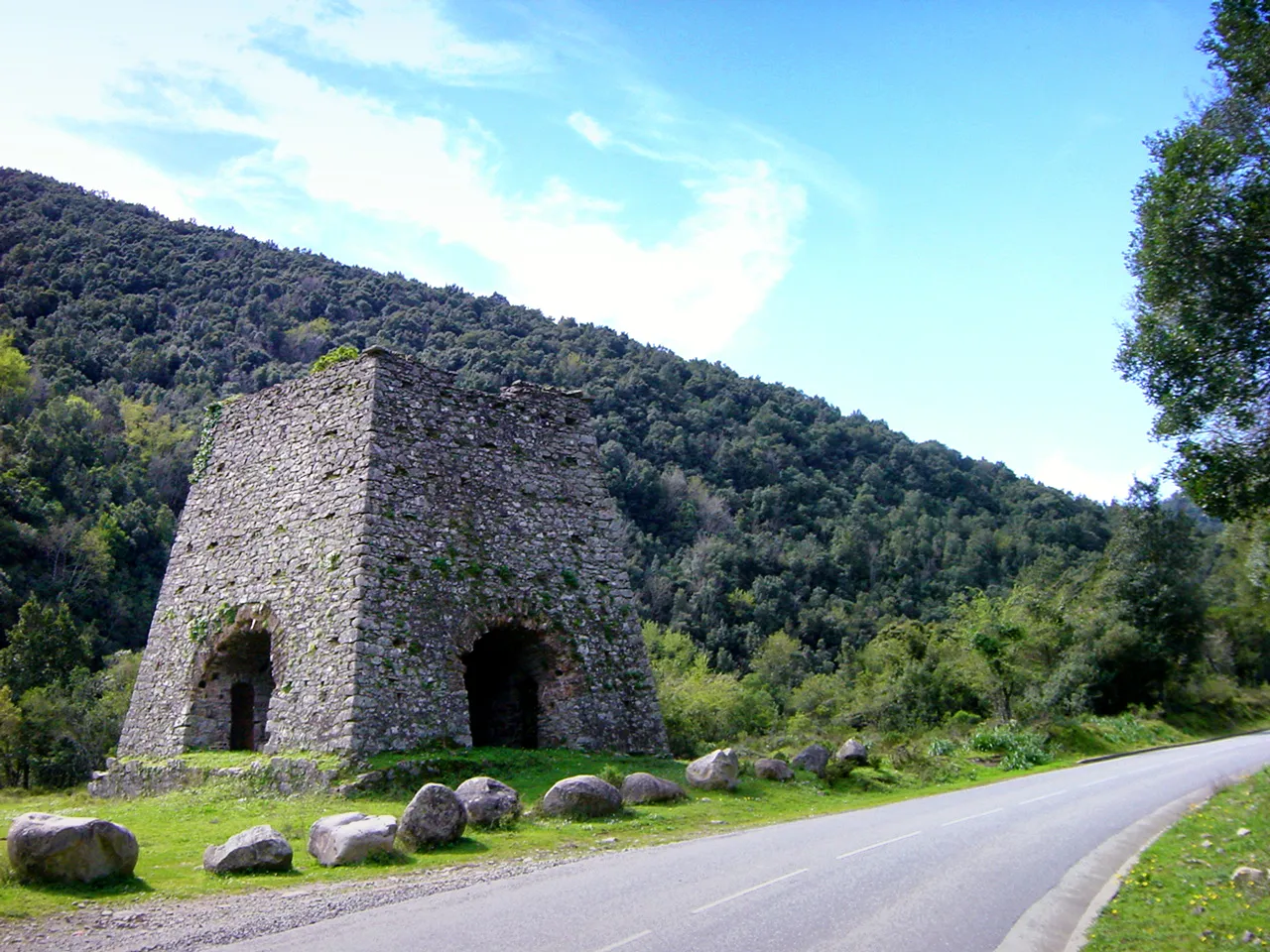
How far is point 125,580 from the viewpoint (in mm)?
46156

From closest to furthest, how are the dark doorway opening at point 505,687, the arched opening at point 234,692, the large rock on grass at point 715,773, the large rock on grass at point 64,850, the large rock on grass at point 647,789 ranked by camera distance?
the large rock on grass at point 64,850 < the large rock on grass at point 647,789 < the large rock on grass at point 715,773 < the arched opening at point 234,692 < the dark doorway opening at point 505,687

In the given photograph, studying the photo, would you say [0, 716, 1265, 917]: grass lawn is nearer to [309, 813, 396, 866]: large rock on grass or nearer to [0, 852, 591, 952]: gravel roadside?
[309, 813, 396, 866]: large rock on grass

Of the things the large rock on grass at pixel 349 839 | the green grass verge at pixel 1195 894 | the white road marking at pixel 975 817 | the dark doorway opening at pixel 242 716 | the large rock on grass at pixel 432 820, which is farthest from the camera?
the dark doorway opening at pixel 242 716

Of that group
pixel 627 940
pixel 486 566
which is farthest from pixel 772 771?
pixel 627 940

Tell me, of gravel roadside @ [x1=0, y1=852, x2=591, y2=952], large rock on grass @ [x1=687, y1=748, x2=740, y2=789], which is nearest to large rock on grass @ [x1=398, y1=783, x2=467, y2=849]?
gravel roadside @ [x1=0, y1=852, x2=591, y2=952]

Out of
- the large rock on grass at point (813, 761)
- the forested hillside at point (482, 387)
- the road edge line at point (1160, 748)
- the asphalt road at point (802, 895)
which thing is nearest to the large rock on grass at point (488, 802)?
the asphalt road at point (802, 895)

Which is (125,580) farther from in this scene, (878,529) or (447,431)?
(878,529)

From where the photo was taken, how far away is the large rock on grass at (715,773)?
14.7 m

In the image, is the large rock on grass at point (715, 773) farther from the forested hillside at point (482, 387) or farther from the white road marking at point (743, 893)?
the forested hillside at point (482, 387)

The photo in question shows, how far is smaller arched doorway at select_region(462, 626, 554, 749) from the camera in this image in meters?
17.0

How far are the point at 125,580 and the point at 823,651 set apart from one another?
39302 mm

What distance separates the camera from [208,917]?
7.14 metres

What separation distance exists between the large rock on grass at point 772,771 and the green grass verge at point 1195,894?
21.0ft

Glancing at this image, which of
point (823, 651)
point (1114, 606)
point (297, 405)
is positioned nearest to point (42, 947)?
point (297, 405)
